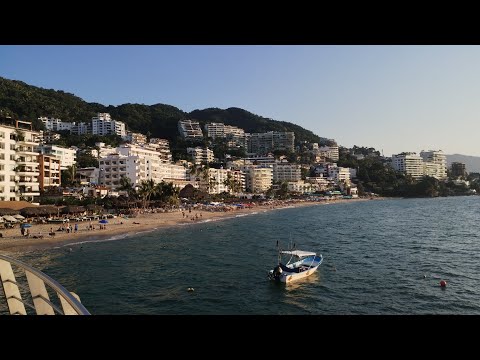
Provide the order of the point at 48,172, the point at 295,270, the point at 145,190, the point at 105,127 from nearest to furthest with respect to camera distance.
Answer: the point at 295,270, the point at 48,172, the point at 145,190, the point at 105,127

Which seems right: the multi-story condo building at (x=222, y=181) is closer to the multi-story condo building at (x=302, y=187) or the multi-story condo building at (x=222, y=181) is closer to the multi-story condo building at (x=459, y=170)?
the multi-story condo building at (x=302, y=187)

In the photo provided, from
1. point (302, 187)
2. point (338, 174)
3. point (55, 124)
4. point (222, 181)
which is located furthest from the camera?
point (338, 174)

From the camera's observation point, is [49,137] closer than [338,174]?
Yes

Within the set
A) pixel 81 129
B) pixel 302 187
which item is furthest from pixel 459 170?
pixel 81 129

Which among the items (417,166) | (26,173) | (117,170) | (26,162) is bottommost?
(26,173)

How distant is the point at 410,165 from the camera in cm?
13800

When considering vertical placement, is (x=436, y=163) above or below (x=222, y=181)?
above

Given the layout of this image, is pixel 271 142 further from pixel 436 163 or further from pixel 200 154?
pixel 436 163

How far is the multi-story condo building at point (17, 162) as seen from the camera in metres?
34.7

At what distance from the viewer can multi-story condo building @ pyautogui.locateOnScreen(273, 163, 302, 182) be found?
360 ft

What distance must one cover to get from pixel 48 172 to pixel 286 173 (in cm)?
7288
